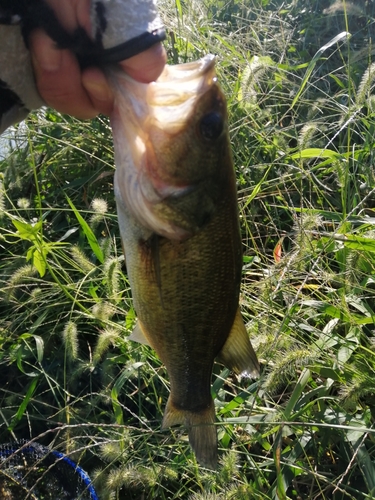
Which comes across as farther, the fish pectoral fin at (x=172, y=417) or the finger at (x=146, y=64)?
the fish pectoral fin at (x=172, y=417)

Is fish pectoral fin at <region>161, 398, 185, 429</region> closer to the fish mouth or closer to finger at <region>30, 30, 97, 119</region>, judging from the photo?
the fish mouth

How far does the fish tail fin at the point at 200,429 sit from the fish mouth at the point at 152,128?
662 mm

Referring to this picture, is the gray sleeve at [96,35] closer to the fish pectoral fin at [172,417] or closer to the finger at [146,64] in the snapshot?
the finger at [146,64]

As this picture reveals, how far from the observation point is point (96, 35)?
1320 millimetres

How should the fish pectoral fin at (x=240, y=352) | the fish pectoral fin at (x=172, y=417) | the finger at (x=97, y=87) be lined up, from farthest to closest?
1. the fish pectoral fin at (x=172, y=417)
2. the fish pectoral fin at (x=240, y=352)
3. the finger at (x=97, y=87)

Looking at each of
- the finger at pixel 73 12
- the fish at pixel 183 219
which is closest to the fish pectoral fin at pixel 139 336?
the fish at pixel 183 219

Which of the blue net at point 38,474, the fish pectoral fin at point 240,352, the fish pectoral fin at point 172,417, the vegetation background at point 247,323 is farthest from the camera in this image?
the blue net at point 38,474

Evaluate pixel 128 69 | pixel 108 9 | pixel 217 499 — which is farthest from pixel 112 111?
pixel 217 499

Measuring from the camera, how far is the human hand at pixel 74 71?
1324mm

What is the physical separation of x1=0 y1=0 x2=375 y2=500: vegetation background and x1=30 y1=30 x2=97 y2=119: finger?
0.75 m

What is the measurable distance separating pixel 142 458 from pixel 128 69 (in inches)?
55.3

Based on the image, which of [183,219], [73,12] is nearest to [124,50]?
[73,12]

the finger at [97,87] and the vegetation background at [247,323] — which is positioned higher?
the finger at [97,87]

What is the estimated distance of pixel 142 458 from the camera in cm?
208
